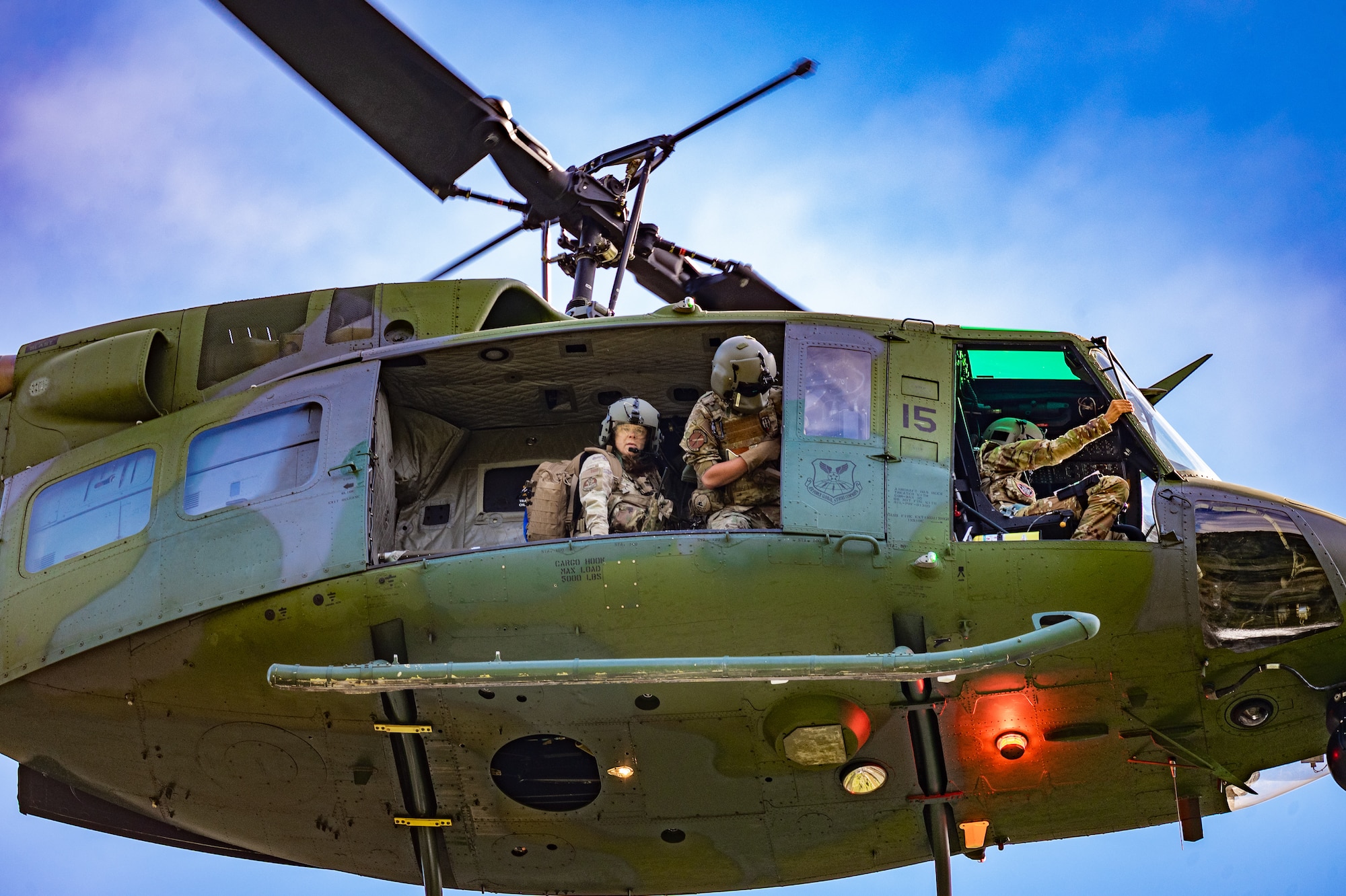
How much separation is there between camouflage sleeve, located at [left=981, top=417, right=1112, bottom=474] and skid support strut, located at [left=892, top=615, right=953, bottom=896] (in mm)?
1658

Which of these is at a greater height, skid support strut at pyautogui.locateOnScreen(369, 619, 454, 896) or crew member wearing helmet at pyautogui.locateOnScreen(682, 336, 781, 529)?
crew member wearing helmet at pyautogui.locateOnScreen(682, 336, 781, 529)

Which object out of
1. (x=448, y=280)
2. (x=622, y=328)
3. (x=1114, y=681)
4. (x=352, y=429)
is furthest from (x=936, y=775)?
(x=448, y=280)

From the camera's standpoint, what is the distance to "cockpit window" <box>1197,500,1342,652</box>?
8.56 m

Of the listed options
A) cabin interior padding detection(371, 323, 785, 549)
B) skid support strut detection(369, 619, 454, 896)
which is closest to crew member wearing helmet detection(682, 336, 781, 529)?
cabin interior padding detection(371, 323, 785, 549)

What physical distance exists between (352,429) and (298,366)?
56.7 inches

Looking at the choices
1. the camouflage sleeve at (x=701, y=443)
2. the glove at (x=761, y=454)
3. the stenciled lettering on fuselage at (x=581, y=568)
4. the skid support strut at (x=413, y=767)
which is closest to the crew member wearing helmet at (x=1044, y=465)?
the glove at (x=761, y=454)

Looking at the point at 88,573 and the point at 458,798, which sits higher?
the point at 88,573

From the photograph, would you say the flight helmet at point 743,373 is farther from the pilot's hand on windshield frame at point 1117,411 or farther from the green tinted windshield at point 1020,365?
the pilot's hand on windshield frame at point 1117,411

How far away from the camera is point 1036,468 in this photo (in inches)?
383

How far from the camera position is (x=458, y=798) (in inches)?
370

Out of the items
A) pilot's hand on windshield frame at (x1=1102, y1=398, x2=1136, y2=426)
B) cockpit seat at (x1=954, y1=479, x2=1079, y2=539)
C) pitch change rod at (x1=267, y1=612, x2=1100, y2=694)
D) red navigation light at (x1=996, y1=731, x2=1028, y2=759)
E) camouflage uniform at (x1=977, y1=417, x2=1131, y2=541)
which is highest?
pilot's hand on windshield frame at (x1=1102, y1=398, x2=1136, y2=426)

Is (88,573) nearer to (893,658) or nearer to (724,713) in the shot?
(724,713)

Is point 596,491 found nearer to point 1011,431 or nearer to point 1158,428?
point 1011,431

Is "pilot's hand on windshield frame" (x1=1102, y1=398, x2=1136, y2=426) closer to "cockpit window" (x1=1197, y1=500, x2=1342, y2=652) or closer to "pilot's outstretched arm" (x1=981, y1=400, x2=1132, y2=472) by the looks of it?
"pilot's outstretched arm" (x1=981, y1=400, x2=1132, y2=472)
